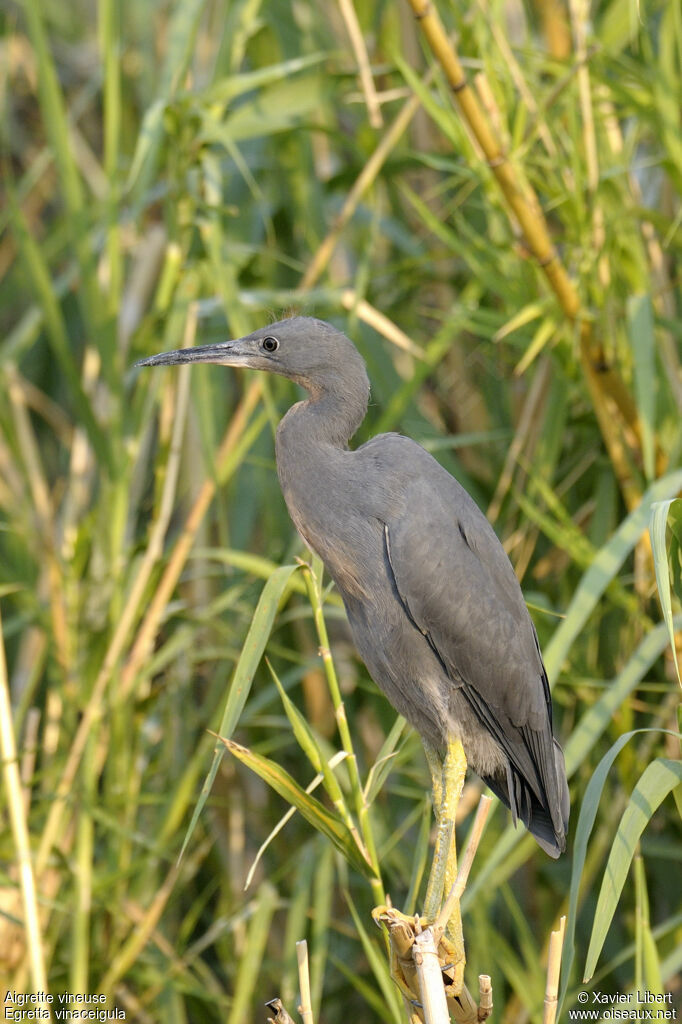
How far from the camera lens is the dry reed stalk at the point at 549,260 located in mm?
1823

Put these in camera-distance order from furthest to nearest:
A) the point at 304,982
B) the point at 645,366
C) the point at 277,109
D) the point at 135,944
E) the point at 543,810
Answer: the point at 277,109 → the point at 135,944 → the point at 645,366 → the point at 543,810 → the point at 304,982

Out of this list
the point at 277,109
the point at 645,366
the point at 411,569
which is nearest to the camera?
the point at 411,569

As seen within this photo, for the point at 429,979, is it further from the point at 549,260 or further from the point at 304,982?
the point at 549,260

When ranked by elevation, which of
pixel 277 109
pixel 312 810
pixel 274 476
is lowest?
pixel 312 810

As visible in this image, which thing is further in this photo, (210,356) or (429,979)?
(210,356)

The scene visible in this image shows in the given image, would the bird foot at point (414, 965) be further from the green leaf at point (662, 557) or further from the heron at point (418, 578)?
the green leaf at point (662, 557)

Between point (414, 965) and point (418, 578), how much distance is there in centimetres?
48

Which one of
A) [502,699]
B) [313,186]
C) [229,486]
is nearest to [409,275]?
[313,186]

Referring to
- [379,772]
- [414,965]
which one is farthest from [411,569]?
[414,965]

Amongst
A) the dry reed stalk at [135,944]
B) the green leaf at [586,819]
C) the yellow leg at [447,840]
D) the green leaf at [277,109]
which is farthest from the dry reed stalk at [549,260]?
the dry reed stalk at [135,944]

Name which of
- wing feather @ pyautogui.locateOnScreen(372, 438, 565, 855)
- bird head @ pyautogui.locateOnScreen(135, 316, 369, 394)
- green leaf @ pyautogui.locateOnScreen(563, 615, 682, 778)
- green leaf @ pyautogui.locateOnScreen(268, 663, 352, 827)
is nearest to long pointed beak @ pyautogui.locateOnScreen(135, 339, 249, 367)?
bird head @ pyautogui.locateOnScreen(135, 316, 369, 394)

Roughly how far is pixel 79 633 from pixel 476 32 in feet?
4.30

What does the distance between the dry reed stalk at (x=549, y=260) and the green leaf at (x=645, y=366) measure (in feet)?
0.31

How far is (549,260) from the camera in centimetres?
197
